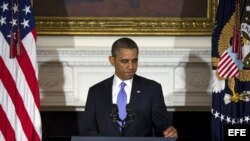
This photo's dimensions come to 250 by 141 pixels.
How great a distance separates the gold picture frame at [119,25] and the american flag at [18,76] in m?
0.85

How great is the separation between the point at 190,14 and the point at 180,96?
34.9 inches

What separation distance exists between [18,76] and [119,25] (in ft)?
4.45

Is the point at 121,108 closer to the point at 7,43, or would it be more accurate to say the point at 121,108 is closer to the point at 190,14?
the point at 7,43

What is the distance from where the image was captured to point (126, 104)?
12.1 feet

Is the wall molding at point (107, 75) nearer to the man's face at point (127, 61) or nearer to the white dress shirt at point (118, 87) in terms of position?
the white dress shirt at point (118, 87)

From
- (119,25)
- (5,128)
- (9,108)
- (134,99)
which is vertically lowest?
(5,128)

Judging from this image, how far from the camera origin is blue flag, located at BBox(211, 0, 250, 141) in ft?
15.9

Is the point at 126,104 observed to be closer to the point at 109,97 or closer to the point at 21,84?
the point at 109,97

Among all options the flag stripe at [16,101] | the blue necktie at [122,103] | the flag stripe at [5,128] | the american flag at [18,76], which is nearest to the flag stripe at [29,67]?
the american flag at [18,76]

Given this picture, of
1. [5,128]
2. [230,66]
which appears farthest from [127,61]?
[5,128]

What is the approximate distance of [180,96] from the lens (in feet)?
18.4

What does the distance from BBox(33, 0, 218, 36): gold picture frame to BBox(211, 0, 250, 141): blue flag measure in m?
0.72

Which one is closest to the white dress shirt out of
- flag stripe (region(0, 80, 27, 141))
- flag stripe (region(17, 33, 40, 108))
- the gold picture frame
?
flag stripe (region(17, 33, 40, 108))

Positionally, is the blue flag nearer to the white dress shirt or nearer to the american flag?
the white dress shirt
